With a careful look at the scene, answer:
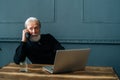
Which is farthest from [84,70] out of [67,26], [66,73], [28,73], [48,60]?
[67,26]

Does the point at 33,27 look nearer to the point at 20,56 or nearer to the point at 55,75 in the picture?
the point at 20,56

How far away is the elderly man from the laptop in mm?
704

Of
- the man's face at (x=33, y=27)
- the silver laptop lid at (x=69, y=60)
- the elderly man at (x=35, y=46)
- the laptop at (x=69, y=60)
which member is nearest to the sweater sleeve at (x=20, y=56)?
the elderly man at (x=35, y=46)

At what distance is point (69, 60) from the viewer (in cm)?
207

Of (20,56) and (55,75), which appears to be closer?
(55,75)

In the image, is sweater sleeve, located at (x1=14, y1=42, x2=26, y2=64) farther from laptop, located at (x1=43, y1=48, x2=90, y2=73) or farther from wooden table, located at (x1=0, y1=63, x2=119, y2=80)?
laptop, located at (x1=43, y1=48, x2=90, y2=73)

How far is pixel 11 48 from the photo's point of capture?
3711 mm

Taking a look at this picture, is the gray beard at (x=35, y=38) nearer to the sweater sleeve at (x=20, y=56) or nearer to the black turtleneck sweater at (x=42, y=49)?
the black turtleneck sweater at (x=42, y=49)

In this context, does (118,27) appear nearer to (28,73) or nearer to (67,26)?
(67,26)

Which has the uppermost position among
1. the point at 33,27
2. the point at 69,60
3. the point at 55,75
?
the point at 33,27

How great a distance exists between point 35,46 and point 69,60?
3.35 feet

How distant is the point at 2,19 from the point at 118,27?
6.11 ft

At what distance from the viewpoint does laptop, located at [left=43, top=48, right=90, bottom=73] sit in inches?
78.7

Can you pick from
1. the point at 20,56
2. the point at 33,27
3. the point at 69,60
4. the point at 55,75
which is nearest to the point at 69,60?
the point at 69,60
